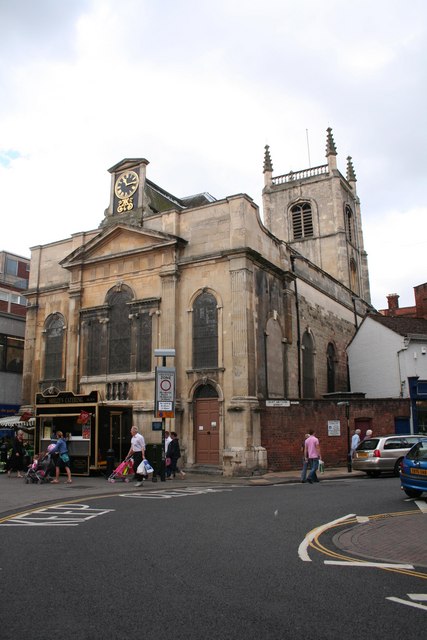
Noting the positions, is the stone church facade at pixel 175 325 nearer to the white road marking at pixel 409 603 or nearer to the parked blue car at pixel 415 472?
the parked blue car at pixel 415 472

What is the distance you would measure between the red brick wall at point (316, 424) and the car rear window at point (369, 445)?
9.56ft

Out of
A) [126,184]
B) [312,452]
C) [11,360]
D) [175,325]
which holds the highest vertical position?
[126,184]

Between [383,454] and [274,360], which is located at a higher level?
[274,360]

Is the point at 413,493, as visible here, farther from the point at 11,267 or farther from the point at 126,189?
the point at 11,267

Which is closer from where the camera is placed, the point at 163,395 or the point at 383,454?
the point at 163,395

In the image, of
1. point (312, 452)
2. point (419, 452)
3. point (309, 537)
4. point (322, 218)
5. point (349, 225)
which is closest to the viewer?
point (309, 537)

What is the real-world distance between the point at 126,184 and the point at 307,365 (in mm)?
12949

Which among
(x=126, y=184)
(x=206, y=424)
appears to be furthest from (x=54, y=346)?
(x=206, y=424)

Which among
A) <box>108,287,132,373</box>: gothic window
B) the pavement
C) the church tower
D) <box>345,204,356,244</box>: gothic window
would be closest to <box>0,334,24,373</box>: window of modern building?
<box>108,287,132,373</box>: gothic window

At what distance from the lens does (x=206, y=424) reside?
21641 millimetres

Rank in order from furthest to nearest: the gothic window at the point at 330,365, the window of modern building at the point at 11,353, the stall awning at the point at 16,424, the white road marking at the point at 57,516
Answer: the window of modern building at the point at 11,353 < the gothic window at the point at 330,365 < the stall awning at the point at 16,424 < the white road marking at the point at 57,516

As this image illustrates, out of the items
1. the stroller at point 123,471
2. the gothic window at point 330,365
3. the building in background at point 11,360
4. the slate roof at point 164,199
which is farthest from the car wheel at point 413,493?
the building in background at point 11,360

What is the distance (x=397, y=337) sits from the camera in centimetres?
3002

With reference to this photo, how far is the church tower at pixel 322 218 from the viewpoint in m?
43.6
